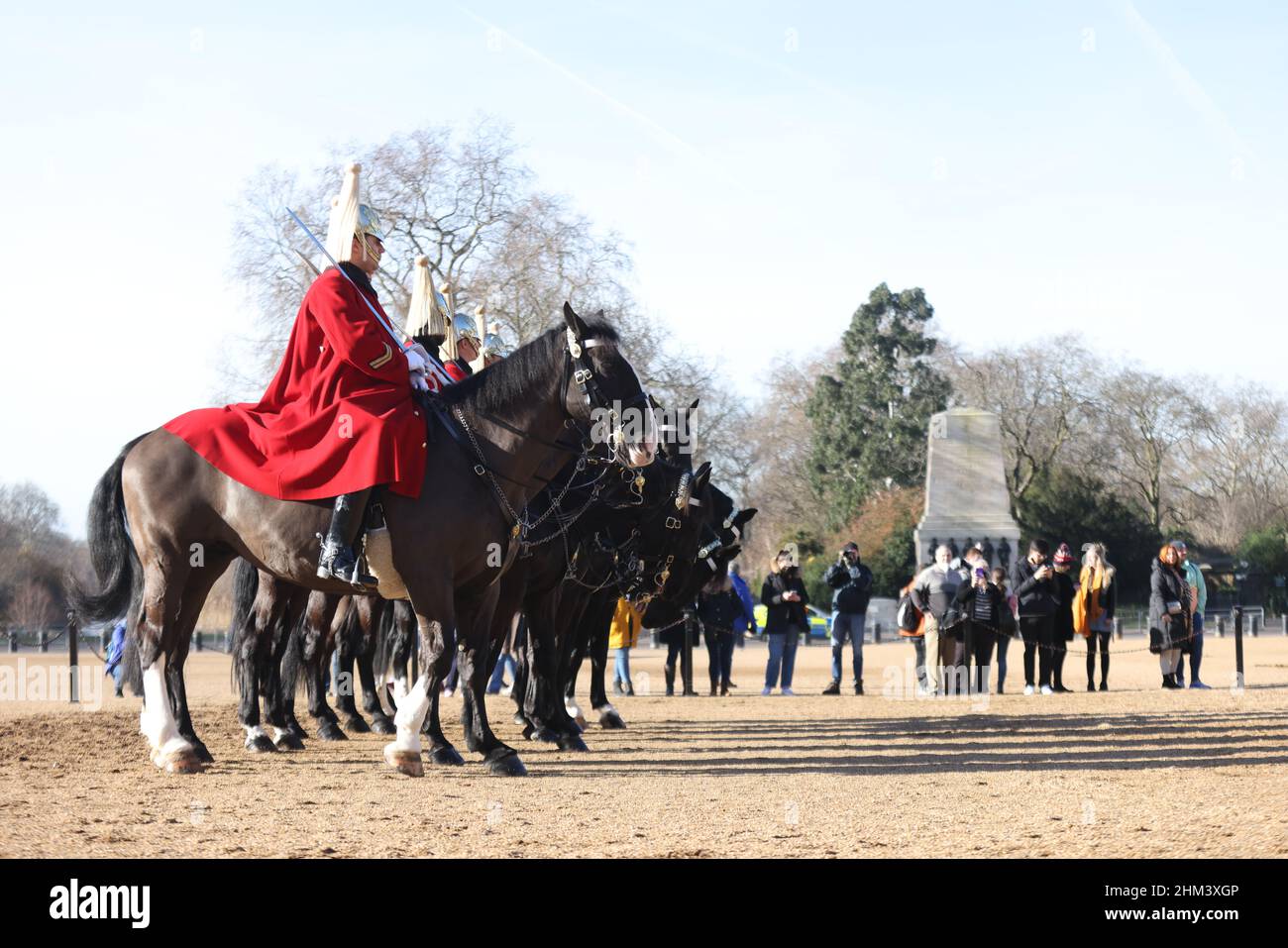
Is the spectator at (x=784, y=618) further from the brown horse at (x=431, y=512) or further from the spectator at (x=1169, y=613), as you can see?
the brown horse at (x=431, y=512)

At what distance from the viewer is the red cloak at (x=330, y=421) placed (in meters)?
9.28

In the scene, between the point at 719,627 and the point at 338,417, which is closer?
the point at 338,417

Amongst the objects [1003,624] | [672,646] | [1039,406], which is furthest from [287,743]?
[1039,406]

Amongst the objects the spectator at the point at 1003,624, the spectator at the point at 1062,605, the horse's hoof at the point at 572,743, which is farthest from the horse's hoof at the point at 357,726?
the spectator at the point at 1062,605

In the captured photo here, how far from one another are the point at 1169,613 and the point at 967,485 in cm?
1517

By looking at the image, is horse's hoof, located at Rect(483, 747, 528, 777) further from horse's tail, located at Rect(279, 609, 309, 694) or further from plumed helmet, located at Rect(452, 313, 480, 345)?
plumed helmet, located at Rect(452, 313, 480, 345)

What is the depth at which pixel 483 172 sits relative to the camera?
35281 mm

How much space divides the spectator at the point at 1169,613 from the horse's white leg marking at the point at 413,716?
44.7 feet

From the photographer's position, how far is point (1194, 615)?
2105 centimetres

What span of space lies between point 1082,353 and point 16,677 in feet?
165

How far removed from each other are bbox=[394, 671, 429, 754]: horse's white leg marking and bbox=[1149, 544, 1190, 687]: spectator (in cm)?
1362

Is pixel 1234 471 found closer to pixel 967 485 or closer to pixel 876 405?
pixel 876 405

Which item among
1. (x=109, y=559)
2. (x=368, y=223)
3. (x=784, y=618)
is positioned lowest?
(x=784, y=618)
